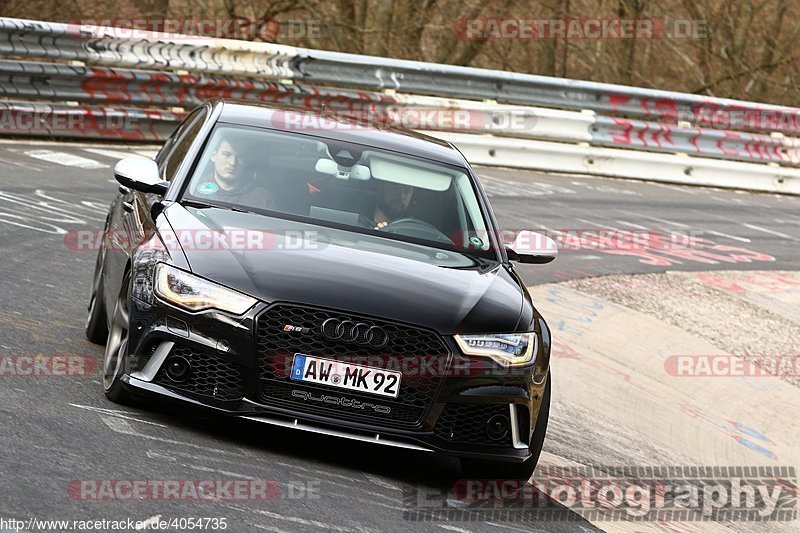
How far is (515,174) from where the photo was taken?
19.5 meters

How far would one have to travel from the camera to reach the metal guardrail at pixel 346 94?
53.3ft

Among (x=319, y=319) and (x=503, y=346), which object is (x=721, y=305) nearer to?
(x=503, y=346)

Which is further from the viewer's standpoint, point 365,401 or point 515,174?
point 515,174

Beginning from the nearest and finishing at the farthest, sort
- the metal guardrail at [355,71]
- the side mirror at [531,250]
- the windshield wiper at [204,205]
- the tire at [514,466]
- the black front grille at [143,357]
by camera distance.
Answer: the black front grille at [143,357] → the tire at [514,466] → the windshield wiper at [204,205] → the side mirror at [531,250] → the metal guardrail at [355,71]

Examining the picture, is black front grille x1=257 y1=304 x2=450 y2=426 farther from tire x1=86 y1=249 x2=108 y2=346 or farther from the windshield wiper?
tire x1=86 y1=249 x2=108 y2=346

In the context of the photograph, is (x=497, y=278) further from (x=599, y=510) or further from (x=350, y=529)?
(x=350, y=529)

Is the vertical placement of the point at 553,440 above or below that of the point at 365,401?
below

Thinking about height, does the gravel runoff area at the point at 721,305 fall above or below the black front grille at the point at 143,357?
below

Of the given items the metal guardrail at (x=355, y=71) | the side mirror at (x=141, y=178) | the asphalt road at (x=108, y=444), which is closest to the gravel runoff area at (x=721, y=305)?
the asphalt road at (x=108, y=444)

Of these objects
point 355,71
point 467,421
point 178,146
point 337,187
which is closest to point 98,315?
point 178,146

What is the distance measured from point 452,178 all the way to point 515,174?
1208 cm

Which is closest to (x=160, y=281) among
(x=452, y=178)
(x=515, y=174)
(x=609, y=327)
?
(x=452, y=178)

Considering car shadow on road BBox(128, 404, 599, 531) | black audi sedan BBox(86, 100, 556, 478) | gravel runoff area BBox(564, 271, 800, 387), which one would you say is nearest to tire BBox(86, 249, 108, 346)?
black audi sedan BBox(86, 100, 556, 478)

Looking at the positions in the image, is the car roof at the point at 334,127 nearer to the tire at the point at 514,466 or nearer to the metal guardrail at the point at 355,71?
the tire at the point at 514,466
